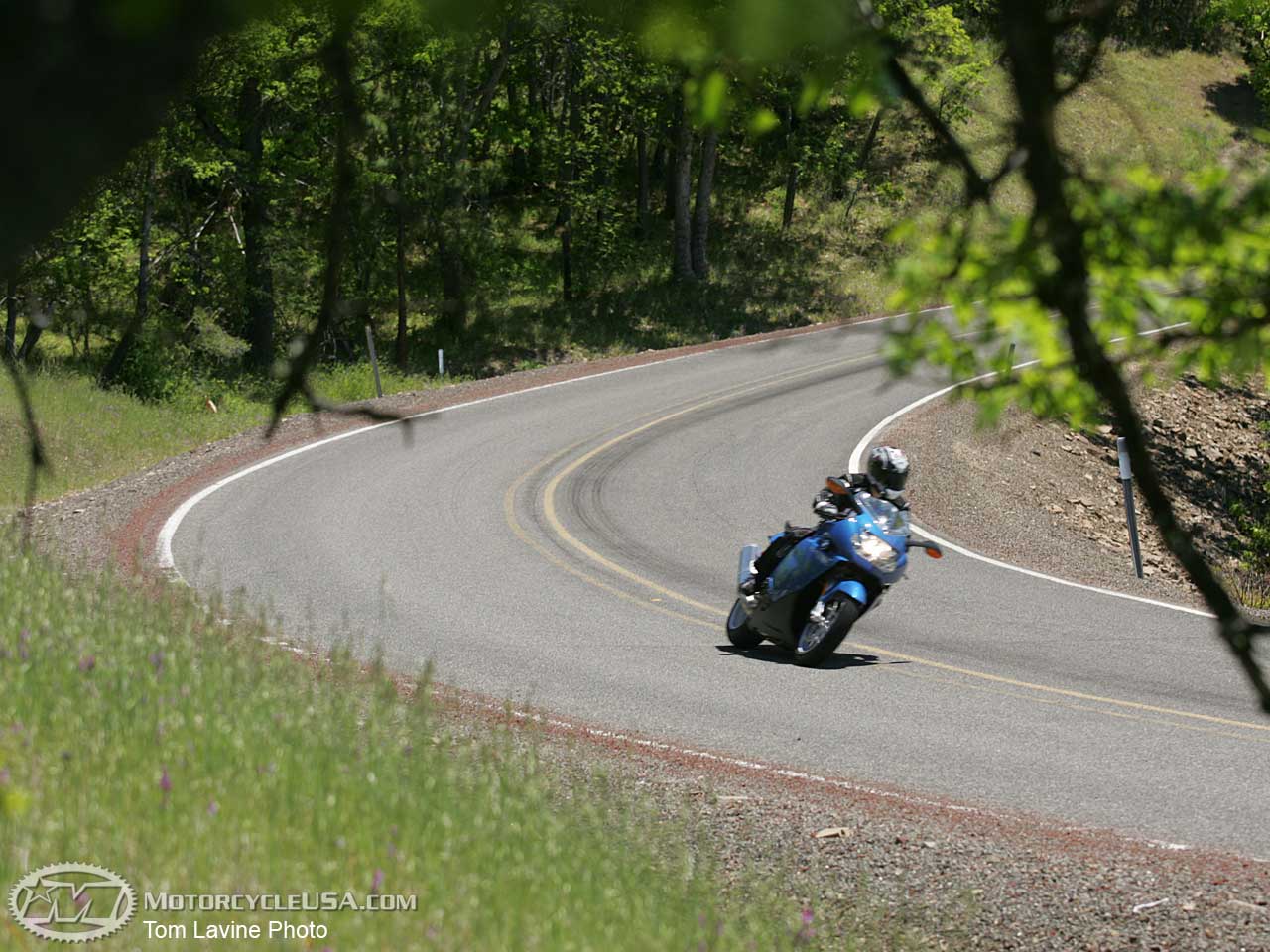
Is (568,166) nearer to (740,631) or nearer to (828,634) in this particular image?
(740,631)

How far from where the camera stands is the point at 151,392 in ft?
92.7

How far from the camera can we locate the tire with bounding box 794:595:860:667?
1073 cm

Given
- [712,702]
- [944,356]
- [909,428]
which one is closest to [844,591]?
[712,702]

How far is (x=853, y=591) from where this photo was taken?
Result: 34.7 ft

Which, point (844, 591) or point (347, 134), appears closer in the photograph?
point (347, 134)

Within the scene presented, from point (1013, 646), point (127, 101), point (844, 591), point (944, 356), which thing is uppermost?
point (127, 101)

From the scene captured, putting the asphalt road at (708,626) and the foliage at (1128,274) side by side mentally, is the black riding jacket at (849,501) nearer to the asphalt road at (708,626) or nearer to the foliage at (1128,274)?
the asphalt road at (708,626)

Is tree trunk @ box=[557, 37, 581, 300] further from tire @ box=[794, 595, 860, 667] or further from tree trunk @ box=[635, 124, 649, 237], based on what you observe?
tire @ box=[794, 595, 860, 667]

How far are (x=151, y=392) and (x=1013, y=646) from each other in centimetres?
2111

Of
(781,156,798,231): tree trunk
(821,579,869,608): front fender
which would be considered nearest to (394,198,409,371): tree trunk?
(781,156,798,231): tree trunk

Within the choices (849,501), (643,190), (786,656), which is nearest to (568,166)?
(643,190)

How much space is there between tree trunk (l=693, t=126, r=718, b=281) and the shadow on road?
31.3 meters

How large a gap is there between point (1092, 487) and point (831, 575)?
14.1 meters

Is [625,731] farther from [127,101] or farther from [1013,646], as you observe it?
[127,101]
